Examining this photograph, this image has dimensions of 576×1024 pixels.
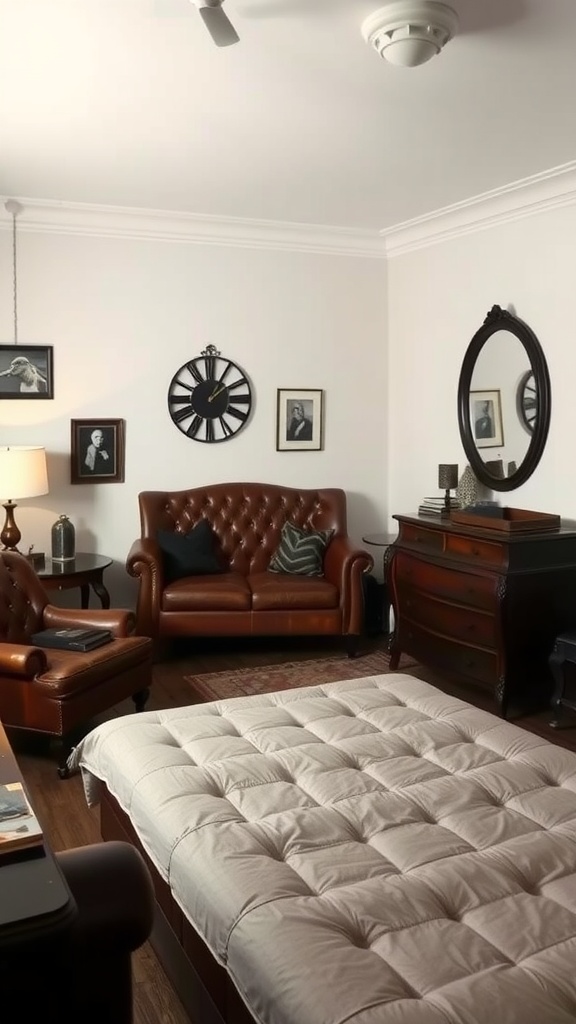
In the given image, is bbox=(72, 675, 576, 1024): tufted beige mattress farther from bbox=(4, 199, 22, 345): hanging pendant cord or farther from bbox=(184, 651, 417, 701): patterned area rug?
bbox=(4, 199, 22, 345): hanging pendant cord

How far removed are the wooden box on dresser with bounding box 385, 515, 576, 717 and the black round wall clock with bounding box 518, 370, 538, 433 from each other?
26.0 inches

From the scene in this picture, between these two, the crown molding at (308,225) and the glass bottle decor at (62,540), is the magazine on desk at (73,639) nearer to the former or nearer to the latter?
the glass bottle decor at (62,540)

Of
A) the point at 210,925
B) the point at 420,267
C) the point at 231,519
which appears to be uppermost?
the point at 420,267

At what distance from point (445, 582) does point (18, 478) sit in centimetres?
252

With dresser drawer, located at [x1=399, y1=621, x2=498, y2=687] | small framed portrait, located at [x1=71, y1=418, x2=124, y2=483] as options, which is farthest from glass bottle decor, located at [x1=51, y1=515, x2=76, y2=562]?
dresser drawer, located at [x1=399, y1=621, x2=498, y2=687]

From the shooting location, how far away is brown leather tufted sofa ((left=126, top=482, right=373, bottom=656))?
207 inches

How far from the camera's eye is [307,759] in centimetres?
260

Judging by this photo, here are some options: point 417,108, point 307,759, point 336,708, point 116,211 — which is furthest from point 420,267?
point 307,759

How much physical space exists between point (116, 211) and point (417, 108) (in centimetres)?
254

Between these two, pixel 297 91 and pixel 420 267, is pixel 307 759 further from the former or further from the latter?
pixel 420 267

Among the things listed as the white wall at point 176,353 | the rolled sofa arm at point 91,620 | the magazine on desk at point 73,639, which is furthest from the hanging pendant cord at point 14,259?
the magazine on desk at point 73,639

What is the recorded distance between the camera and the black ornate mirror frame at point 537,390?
4.89 metres

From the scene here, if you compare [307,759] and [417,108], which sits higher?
[417,108]

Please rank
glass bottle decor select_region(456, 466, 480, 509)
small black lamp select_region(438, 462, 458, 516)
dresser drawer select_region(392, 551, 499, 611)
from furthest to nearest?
glass bottle decor select_region(456, 466, 480, 509)
small black lamp select_region(438, 462, 458, 516)
dresser drawer select_region(392, 551, 499, 611)
